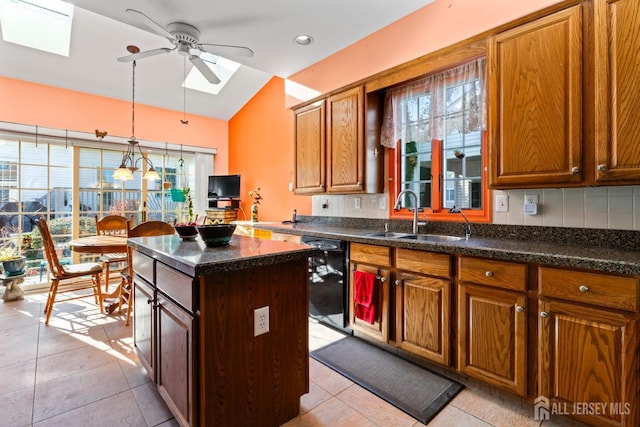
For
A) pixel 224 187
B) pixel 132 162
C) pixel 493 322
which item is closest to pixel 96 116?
pixel 132 162

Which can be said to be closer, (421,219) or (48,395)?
(48,395)

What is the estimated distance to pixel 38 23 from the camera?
3344 mm

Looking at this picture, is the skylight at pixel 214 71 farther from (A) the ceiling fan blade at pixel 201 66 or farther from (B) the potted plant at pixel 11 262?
(B) the potted plant at pixel 11 262

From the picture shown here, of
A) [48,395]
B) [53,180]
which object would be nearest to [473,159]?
[48,395]

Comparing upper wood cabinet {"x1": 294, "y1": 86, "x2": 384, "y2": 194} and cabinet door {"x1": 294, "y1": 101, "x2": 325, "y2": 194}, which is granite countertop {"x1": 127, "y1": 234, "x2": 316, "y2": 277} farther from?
cabinet door {"x1": 294, "y1": 101, "x2": 325, "y2": 194}

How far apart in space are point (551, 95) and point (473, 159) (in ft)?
2.56

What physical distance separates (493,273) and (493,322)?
0.28 metres

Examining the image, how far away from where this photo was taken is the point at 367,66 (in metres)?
2.96

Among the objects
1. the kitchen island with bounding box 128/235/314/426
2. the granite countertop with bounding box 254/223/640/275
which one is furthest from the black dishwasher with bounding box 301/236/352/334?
the kitchen island with bounding box 128/235/314/426

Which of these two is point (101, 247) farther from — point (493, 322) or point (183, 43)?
point (493, 322)

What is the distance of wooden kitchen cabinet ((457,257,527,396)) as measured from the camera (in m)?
1.62

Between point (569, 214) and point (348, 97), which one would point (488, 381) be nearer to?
point (569, 214)

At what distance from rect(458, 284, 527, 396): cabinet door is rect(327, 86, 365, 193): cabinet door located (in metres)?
1.45

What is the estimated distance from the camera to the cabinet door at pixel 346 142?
291 cm
